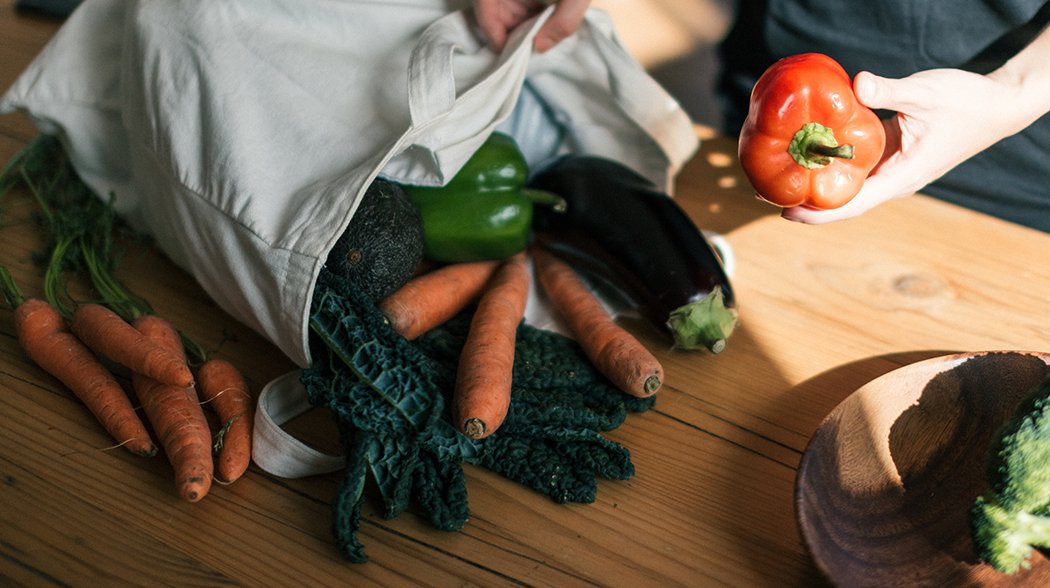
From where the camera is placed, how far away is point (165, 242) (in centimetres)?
120

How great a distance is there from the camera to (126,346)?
40.3 inches

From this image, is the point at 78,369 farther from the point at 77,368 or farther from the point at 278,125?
the point at 278,125

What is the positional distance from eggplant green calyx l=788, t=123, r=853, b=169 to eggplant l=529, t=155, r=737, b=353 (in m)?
0.23

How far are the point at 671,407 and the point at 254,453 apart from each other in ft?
1.57

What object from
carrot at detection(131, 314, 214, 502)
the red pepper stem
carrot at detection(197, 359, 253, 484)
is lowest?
carrot at detection(197, 359, 253, 484)

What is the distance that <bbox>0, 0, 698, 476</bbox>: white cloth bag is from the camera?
3.23 ft

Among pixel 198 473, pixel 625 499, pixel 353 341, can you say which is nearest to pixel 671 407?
pixel 625 499

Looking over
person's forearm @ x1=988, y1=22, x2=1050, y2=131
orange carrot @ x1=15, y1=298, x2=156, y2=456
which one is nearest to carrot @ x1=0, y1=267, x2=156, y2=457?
orange carrot @ x1=15, y1=298, x2=156, y2=456

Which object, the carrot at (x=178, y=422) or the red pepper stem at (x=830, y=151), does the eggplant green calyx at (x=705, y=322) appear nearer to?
the red pepper stem at (x=830, y=151)

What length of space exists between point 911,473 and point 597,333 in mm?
379

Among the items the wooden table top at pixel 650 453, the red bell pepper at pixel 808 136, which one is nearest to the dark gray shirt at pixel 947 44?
the wooden table top at pixel 650 453

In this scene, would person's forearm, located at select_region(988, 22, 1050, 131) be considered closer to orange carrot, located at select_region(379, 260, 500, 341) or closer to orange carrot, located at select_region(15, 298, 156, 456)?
orange carrot, located at select_region(379, 260, 500, 341)

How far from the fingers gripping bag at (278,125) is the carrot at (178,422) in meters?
0.06

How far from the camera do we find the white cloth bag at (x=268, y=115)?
38.8 inches
